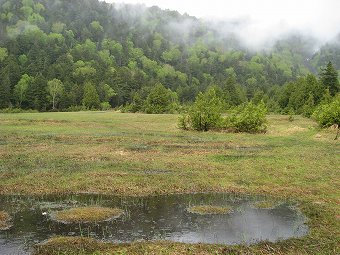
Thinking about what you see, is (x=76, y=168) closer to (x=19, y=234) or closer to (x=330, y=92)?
(x=19, y=234)

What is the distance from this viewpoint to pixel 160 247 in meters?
14.3

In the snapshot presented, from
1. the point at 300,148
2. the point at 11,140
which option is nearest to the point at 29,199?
the point at 11,140

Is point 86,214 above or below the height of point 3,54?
below

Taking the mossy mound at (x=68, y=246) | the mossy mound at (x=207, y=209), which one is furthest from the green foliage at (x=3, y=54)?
the mossy mound at (x=68, y=246)

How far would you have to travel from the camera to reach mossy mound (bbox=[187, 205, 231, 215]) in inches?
766

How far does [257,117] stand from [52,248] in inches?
1925

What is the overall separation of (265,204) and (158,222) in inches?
264

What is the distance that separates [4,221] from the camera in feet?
56.4

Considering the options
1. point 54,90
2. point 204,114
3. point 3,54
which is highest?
point 3,54

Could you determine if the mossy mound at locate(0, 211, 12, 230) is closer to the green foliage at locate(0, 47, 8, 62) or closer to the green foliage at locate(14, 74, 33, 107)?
the green foliage at locate(14, 74, 33, 107)

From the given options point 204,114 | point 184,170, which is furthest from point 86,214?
point 204,114

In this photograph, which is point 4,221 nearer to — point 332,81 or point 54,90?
point 332,81

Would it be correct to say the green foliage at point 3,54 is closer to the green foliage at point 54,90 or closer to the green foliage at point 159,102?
the green foliage at point 54,90

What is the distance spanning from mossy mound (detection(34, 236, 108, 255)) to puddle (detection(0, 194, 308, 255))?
53 cm
